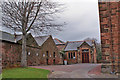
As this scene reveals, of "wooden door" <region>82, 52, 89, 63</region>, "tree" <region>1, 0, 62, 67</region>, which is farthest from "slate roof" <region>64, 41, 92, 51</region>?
"tree" <region>1, 0, 62, 67</region>

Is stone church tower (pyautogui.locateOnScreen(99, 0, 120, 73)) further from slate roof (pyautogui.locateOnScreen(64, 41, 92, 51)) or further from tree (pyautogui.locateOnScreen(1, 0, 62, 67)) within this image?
slate roof (pyautogui.locateOnScreen(64, 41, 92, 51))

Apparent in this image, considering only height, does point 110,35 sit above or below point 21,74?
above

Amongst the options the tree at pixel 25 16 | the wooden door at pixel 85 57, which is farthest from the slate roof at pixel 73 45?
the tree at pixel 25 16

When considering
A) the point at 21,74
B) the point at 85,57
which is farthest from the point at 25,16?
the point at 85,57

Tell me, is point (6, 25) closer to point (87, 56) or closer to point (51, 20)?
point (51, 20)

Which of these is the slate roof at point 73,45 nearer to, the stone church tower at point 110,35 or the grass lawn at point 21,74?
the stone church tower at point 110,35

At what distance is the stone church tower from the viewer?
9.44 meters

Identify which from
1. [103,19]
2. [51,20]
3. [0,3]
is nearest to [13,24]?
[0,3]

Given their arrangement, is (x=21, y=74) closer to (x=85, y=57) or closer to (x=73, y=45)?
(x=85, y=57)

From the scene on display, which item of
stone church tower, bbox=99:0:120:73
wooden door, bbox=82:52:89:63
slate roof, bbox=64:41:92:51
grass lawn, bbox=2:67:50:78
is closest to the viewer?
grass lawn, bbox=2:67:50:78

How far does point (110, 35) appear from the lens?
9.70 m

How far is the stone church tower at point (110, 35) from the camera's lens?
372 inches

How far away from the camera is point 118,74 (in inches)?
354

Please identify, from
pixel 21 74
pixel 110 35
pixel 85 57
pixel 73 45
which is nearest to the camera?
pixel 21 74
